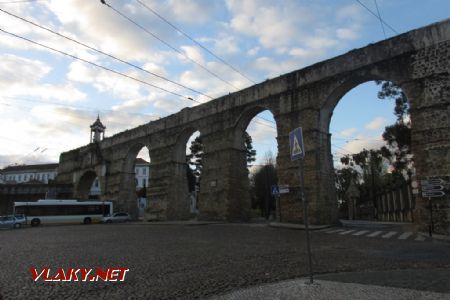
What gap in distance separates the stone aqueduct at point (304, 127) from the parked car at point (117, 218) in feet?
15.8

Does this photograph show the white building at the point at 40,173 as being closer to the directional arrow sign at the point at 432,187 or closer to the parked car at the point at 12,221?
the parked car at the point at 12,221

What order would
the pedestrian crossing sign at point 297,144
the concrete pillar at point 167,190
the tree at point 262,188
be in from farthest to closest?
the tree at point 262,188
the concrete pillar at point 167,190
the pedestrian crossing sign at point 297,144

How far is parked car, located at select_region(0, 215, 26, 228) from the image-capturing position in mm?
29859

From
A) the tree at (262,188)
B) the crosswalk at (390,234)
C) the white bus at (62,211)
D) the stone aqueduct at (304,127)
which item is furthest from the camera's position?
the tree at (262,188)

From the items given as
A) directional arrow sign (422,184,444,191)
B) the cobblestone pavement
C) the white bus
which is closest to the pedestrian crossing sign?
the cobblestone pavement

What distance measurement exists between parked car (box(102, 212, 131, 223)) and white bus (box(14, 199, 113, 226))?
1.09 metres

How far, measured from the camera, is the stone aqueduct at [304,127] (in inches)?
627

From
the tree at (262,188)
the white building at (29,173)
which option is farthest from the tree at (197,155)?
the white building at (29,173)

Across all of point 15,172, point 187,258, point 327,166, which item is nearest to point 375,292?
point 187,258

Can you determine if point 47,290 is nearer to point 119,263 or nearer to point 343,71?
point 119,263

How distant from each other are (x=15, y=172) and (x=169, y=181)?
294 feet

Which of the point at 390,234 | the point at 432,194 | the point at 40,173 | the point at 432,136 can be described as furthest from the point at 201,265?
the point at 40,173

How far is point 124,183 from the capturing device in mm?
36969

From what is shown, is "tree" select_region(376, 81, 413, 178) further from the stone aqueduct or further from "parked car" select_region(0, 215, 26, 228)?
"parked car" select_region(0, 215, 26, 228)
